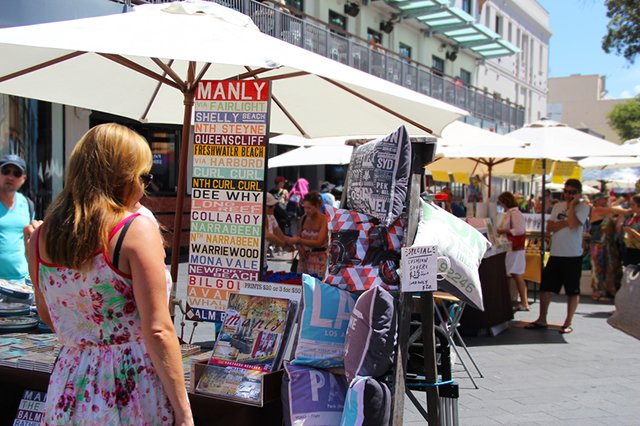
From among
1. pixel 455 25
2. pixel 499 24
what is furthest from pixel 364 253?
pixel 499 24

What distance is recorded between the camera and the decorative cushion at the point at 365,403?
2.84m

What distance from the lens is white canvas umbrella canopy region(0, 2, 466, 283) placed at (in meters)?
3.25

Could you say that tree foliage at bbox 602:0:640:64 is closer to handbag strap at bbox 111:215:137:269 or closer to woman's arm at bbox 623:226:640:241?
woman's arm at bbox 623:226:640:241

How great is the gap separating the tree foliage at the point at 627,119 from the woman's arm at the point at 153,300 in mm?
62501

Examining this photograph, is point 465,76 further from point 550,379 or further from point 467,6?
point 550,379

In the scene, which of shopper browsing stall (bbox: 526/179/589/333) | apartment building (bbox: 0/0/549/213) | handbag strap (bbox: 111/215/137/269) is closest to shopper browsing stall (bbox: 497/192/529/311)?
shopper browsing stall (bbox: 526/179/589/333)

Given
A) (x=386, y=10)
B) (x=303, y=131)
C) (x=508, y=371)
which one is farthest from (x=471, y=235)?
(x=386, y=10)

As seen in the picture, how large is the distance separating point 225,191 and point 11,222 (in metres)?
2.07

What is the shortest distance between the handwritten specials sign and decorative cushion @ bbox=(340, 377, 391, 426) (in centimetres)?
131

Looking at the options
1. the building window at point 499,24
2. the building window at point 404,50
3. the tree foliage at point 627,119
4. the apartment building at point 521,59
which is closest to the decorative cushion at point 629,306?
the building window at point 404,50

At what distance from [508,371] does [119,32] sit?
474 cm

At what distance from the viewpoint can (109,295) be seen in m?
2.18

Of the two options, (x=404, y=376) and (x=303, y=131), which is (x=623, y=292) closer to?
(x=404, y=376)

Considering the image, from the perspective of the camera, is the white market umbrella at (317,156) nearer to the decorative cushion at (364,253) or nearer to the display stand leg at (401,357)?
the decorative cushion at (364,253)
